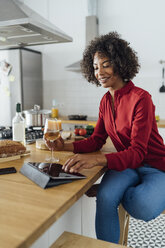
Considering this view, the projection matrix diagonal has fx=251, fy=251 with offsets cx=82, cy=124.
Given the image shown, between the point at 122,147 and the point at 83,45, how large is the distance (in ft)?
10.4

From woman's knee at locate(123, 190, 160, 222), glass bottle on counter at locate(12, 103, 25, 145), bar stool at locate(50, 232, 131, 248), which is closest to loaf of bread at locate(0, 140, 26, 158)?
glass bottle on counter at locate(12, 103, 25, 145)

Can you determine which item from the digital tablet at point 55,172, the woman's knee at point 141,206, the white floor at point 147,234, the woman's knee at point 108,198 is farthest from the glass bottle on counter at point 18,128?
the white floor at point 147,234

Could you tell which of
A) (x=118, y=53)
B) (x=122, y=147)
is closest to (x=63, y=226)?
(x=122, y=147)

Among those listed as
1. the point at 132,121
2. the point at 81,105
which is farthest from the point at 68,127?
the point at 132,121

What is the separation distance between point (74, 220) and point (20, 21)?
1276 mm

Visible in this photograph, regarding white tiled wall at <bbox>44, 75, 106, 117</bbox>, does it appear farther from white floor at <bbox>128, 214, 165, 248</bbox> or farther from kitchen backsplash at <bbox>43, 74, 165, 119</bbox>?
white floor at <bbox>128, 214, 165, 248</bbox>

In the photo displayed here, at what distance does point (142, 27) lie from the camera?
3.93m

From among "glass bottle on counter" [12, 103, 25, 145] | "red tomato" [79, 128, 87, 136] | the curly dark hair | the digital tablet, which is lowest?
the digital tablet

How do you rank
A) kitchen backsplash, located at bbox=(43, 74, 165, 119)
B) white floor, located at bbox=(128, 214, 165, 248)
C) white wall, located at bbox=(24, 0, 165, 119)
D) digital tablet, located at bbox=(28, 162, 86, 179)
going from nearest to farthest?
1. digital tablet, located at bbox=(28, 162, 86, 179)
2. white floor, located at bbox=(128, 214, 165, 248)
3. white wall, located at bbox=(24, 0, 165, 119)
4. kitchen backsplash, located at bbox=(43, 74, 165, 119)

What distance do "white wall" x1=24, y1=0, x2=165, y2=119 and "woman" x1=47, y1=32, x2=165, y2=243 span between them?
7.69 feet

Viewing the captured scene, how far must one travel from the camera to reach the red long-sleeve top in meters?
1.32

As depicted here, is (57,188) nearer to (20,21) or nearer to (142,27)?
(20,21)

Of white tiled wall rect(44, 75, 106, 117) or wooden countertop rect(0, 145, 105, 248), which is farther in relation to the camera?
white tiled wall rect(44, 75, 106, 117)

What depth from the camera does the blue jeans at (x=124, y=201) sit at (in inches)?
50.9
